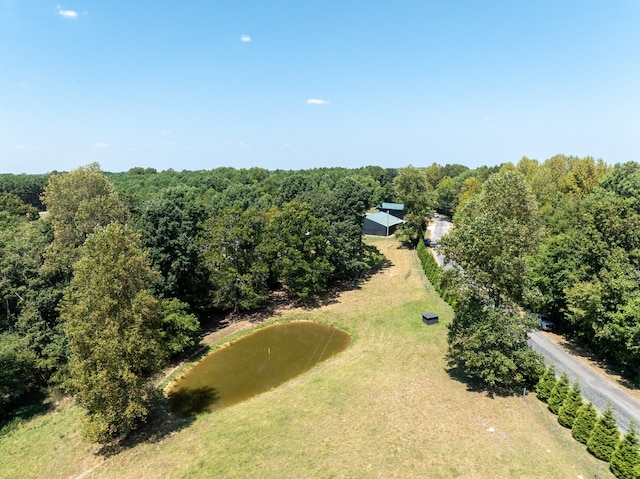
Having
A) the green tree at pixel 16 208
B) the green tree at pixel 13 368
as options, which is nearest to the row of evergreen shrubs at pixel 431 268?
the green tree at pixel 13 368

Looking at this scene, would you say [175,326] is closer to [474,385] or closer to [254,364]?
[254,364]

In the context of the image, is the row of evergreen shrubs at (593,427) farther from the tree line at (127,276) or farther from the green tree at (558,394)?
the tree line at (127,276)

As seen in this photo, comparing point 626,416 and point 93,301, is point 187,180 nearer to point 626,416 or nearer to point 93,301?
point 93,301

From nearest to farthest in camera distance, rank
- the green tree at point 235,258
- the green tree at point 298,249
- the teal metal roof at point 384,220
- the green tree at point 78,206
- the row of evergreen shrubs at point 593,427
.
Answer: the row of evergreen shrubs at point 593,427
the green tree at point 78,206
the green tree at point 235,258
the green tree at point 298,249
the teal metal roof at point 384,220

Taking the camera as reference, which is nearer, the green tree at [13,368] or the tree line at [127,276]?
the tree line at [127,276]

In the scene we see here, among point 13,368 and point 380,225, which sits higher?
point 380,225

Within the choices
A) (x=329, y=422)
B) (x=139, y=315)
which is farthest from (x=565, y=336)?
(x=139, y=315)

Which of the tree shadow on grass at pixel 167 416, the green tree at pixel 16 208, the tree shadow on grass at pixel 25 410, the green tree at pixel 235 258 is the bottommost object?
the tree shadow on grass at pixel 25 410

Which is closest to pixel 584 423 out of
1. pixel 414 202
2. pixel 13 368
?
pixel 13 368
